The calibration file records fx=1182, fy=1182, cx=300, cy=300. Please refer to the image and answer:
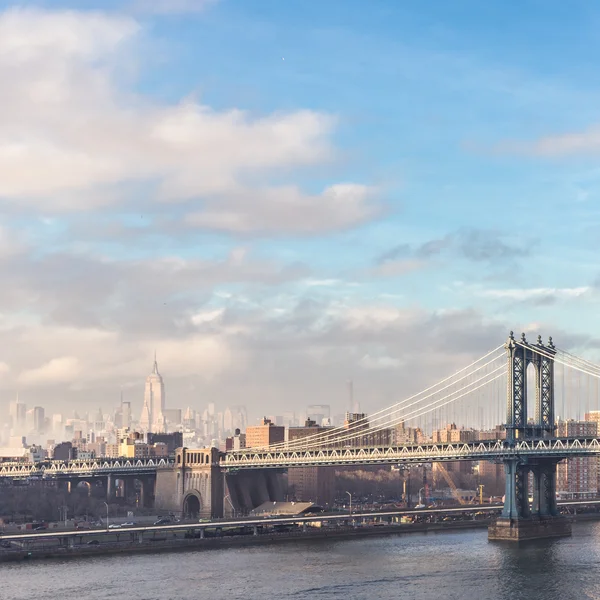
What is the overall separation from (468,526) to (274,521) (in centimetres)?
2353

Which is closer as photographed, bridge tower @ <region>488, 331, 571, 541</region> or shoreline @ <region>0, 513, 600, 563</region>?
shoreline @ <region>0, 513, 600, 563</region>

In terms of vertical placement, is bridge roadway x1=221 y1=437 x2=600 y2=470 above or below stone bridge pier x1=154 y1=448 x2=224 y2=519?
above

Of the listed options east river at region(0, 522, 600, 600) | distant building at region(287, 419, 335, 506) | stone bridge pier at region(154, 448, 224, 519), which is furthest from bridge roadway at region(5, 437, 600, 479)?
distant building at region(287, 419, 335, 506)

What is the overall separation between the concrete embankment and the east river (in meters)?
2.48

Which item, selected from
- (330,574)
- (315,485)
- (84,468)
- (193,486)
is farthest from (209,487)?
(330,574)

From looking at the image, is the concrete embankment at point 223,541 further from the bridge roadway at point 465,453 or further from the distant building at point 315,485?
the distant building at point 315,485

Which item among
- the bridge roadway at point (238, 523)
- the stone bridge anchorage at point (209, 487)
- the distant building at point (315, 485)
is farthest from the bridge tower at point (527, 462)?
the distant building at point (315, 485)

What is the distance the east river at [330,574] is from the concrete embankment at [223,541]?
2479 millimetres

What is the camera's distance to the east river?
7819 centimetres

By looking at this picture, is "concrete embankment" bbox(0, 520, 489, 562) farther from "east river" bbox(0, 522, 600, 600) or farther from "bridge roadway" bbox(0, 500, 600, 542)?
"bridge roadway" bbox(0, 500, 600, 542)

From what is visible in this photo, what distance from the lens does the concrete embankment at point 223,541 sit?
98500 millimetres

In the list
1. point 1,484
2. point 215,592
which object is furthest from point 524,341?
point 1,484

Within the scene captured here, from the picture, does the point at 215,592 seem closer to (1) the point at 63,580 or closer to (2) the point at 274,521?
(1) the point at 63,580

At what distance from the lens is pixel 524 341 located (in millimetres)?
122000
